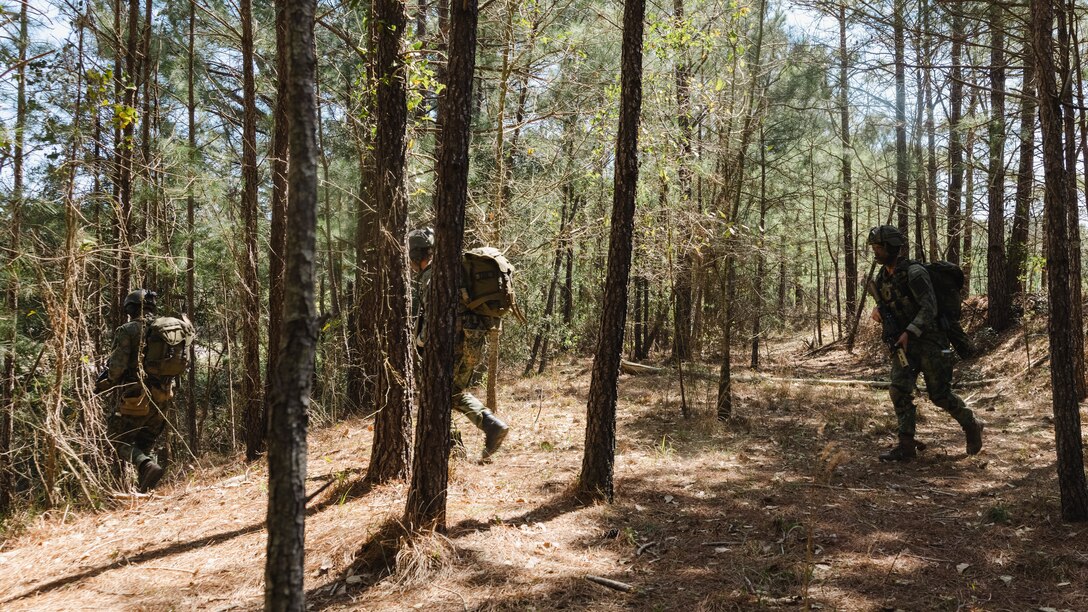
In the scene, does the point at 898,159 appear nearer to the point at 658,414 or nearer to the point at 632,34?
the point at 658,414

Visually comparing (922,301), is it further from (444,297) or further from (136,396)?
(136,396)

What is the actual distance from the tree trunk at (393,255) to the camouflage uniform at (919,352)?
468 centimetres

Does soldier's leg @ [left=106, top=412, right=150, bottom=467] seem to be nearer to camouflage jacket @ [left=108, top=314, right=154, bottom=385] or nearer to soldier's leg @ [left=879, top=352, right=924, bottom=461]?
camouflage jacket @ [left=108, top=314, right=154, bottom=385]

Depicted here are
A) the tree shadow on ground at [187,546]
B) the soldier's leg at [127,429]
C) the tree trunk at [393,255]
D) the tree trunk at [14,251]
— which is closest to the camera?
the tree shadow on ground at [187,546]

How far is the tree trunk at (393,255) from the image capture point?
4910 millimetres

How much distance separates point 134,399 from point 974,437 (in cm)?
878

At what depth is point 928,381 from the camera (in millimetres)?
5918

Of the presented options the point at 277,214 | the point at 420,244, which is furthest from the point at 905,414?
→ the point at 277,214

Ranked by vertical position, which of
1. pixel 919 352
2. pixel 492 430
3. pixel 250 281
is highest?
pixel 250 281

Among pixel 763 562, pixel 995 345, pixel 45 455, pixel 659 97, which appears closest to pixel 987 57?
pixel 995 345

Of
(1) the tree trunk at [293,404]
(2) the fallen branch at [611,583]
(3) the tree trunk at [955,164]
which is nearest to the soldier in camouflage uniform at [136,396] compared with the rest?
(1) the tree trunk at [293,404]

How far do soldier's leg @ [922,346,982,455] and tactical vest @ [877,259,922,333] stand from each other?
1.22ft

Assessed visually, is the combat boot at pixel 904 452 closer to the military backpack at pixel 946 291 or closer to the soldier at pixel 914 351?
the soldier at pixel 914 351

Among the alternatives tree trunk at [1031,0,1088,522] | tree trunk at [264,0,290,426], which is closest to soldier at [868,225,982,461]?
tree trunk at [1031,0,1088,522]
